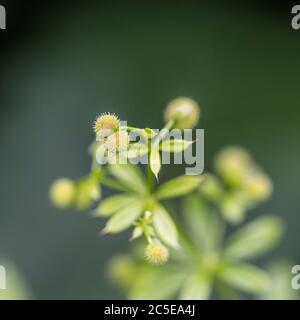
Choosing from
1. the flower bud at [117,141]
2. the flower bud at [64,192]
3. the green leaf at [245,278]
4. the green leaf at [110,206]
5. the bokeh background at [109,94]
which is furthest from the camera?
the bokeh background at [109,94]

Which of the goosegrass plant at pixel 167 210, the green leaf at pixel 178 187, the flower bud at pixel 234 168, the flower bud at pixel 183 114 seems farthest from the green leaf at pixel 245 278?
the flower bud at pixel 183 114

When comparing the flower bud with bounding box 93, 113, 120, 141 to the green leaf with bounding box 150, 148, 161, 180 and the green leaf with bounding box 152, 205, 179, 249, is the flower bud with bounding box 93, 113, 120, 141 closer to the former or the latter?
the green leaf with bounding box 150, 148, 161, 180

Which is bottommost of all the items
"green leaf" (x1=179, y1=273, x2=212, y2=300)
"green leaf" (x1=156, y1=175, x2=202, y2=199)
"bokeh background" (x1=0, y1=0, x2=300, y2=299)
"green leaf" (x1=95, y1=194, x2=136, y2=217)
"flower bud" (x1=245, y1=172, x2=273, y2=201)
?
"green leaf" (x1=179, y1=273, x2=212, y2=300)

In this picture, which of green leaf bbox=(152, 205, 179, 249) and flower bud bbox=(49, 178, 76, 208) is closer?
green leaf bbox=(152, 205, 179, 249)

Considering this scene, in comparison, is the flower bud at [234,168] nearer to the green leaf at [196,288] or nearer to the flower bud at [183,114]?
the green leaf at [196,288]

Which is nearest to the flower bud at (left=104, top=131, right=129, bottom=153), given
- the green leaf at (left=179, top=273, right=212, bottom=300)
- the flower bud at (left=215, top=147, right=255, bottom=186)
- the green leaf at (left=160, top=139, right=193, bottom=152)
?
the green leaf at (left=160, top=139, right=193, bottom=152)

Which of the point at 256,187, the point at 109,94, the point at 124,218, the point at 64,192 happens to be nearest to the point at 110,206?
the point at 124,218
